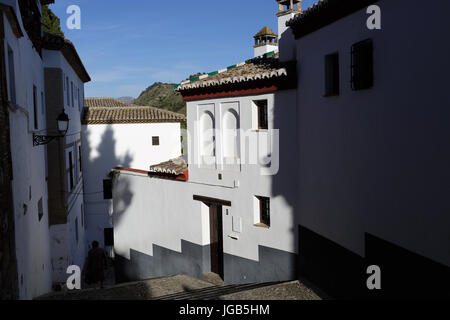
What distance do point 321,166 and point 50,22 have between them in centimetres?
1758

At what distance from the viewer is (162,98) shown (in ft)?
223

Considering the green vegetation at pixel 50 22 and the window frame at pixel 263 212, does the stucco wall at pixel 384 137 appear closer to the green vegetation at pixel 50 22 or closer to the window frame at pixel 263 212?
the window frame at pixel 263 212

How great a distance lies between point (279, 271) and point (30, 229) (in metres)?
5.75

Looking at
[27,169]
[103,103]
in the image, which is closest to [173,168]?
[27,169]

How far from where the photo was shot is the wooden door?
1193 centimetres

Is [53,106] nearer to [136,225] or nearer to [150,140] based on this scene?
[136,225]

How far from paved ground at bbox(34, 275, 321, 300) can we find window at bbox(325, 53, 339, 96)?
13.9 ft

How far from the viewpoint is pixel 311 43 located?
890cm

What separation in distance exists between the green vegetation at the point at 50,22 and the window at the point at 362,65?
17.0m

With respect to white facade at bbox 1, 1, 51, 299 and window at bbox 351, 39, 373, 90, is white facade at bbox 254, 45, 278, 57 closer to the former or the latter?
white facade at bbox 1, 1, 51, 299

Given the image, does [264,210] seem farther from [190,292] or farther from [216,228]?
[190,292]

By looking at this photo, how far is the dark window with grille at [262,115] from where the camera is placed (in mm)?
10227
